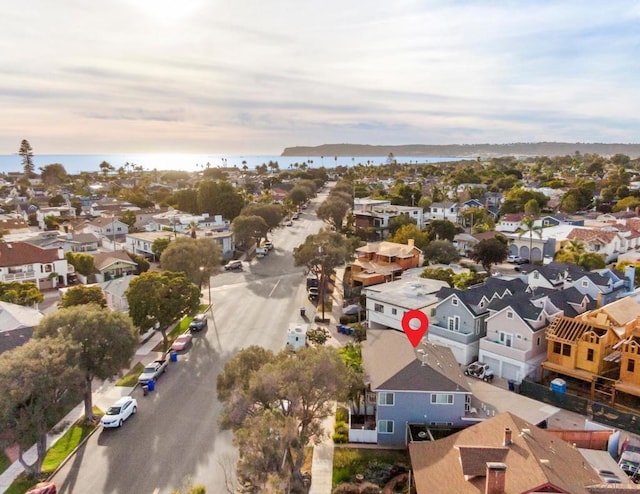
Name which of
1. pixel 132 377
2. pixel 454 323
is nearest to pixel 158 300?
pixel 132 377

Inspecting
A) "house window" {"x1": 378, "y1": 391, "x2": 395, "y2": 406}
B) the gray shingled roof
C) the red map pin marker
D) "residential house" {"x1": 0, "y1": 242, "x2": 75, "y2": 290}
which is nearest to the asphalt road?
"house window" {"x1": 378, "y1": 391, "x2": 395, "y2": 406}

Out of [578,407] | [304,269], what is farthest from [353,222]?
[578,407]

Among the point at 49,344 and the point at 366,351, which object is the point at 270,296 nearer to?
the point at 366,351

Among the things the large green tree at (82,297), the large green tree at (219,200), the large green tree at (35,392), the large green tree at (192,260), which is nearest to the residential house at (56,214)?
the large green tree at (219,200)

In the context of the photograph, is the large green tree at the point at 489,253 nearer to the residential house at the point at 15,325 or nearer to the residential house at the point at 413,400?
the residential house at the point at 413,400

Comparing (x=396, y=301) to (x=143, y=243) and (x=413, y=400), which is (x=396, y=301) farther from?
(x=143, y=243)

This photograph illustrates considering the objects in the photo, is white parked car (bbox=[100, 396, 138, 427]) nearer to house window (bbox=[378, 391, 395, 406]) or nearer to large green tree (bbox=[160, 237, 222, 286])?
house window (bbox=[378, 391, 395, 406])
